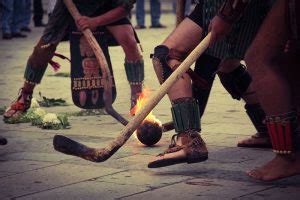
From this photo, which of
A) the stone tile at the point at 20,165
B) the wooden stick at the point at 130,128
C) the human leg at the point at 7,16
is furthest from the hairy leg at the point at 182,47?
the human leg at the point at 7,16

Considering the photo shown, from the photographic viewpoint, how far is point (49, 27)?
7617 millimetres

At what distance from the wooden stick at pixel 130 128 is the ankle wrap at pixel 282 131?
22.4 inches

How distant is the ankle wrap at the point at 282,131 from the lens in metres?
5.35

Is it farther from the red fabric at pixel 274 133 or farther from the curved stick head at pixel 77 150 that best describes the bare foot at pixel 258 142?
the curved stick head at pixel 77 150

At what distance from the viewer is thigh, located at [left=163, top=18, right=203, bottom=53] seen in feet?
19.3

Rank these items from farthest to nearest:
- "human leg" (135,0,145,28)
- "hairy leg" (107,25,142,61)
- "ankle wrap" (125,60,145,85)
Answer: "human leg" (135,0,145,28), "ankle wrap" (125,60,145,85), "hairy leg" (107,25,142,61)

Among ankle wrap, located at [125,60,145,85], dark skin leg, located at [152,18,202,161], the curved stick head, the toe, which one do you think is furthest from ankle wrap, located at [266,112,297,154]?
ankle wrap, located at [125,60,145,85]

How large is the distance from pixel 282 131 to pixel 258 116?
3.62 ft

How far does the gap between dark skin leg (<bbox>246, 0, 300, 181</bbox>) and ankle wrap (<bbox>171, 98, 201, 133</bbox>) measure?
22.4 inches

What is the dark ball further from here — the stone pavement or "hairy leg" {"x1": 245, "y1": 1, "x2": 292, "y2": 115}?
"hairy leg" {"x1": 245, "y1": 1, "x2": 292, "y2": 115}

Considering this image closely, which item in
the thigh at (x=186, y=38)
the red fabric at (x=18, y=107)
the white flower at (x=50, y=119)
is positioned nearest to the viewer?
the thigh at (x=186, y=38)

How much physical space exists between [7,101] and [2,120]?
1201mm

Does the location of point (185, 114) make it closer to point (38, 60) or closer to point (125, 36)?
point (125, 36)

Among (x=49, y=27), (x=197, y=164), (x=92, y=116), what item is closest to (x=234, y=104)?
(x=92, y=116)
